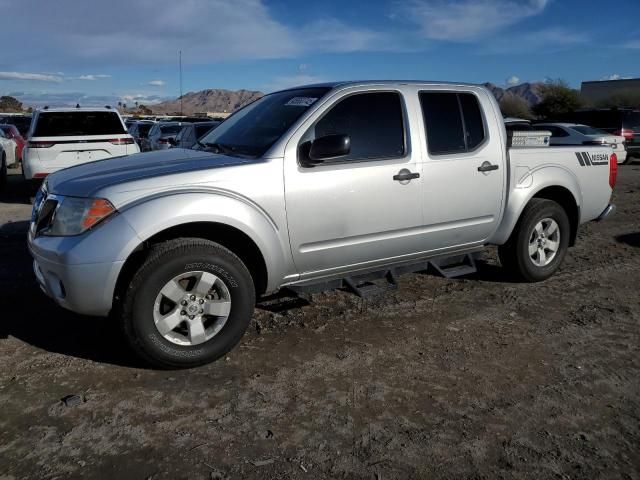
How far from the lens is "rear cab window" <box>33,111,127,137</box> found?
32.4 ft

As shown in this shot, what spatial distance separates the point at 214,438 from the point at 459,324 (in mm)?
2342

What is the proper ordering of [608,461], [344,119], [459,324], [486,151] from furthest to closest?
[486,151]
[459,324]
[344,119]
[608,461]

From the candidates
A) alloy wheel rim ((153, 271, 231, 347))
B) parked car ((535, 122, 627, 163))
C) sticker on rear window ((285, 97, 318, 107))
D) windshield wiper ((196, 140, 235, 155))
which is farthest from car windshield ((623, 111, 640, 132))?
alloy wheel rim ((153, 271, 231, 347))

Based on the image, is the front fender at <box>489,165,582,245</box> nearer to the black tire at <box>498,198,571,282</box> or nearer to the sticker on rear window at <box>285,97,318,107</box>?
the black tire at <box>498,198,571,282</box>

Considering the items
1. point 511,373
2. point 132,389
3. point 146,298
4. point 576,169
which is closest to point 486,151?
point 576,169

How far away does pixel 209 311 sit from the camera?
371 cm

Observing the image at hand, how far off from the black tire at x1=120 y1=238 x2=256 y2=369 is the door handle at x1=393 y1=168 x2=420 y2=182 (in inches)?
54.7

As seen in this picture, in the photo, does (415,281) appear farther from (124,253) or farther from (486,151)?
(124,253)

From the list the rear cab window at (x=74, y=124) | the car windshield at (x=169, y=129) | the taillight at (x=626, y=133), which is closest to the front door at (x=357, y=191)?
the rear cab window at (x=74, y=124)

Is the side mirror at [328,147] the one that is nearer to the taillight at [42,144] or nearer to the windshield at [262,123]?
the windshield at [262,123]

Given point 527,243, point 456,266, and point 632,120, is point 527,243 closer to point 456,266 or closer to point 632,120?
point 456,266

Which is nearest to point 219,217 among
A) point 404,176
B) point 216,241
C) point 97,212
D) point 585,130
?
point 216,241

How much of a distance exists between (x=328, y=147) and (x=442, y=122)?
133cm

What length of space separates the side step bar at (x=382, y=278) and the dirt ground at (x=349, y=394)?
317 millimetres
